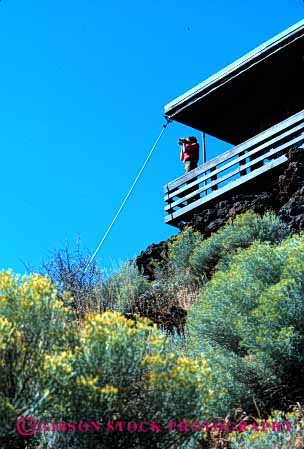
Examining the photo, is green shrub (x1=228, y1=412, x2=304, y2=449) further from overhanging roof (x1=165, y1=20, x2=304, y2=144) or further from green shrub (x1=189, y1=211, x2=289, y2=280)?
overhanging roof (x1=165, y1=20, x2=304, y2=144)

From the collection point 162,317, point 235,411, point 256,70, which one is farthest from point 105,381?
point 256,70

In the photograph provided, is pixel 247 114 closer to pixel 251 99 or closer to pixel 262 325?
pixel 251 99

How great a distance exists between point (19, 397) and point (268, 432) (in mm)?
1938

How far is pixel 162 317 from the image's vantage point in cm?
1107

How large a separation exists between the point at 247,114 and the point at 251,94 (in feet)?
2.42

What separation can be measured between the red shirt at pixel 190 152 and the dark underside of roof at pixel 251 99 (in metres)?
0.58

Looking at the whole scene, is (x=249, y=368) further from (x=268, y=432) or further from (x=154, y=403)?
(x=154, y=403)

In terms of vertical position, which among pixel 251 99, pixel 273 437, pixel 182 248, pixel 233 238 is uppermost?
pixel 251 99

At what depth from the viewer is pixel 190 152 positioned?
18.0 m

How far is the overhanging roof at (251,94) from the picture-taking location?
16.2 m

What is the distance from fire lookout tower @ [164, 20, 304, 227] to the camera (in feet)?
51.4

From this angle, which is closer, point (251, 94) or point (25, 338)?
point (25, 338)

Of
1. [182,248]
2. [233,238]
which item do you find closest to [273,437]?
[233,238]

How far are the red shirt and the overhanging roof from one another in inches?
22.8
